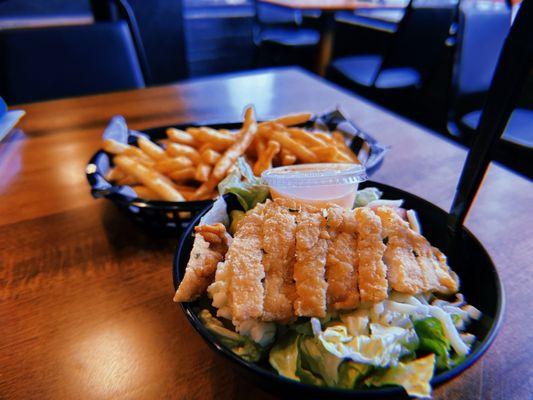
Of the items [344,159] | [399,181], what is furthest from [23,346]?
[399,181]

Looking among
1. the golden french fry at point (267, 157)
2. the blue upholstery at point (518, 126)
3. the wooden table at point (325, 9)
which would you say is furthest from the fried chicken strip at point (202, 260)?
the wooden table at point (325, 9)

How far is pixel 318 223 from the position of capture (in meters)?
0.68

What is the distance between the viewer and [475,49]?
2.46 meters

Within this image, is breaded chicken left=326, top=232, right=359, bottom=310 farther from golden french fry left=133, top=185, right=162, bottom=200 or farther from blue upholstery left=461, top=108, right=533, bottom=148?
blue upholstery left=461, top=108, right=533, bottom=148

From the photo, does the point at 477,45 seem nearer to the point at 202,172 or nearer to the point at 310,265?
the point at 202,172

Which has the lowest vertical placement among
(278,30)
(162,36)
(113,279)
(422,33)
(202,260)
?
(278,30)

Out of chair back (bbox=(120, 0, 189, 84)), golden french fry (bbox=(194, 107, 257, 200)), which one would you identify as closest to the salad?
golden french fry (bbox=(194, 107, 257, 200))

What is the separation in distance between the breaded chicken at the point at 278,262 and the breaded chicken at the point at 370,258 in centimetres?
12

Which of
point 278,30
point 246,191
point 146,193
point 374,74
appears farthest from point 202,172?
point 278,30

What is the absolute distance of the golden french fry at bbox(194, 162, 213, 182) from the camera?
3.65 ft

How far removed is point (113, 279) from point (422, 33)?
3252 millimetres

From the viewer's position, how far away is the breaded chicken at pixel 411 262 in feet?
2.10

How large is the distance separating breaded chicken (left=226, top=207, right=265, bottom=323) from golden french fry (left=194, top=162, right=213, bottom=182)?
0.44 meters

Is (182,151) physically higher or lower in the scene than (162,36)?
higher
